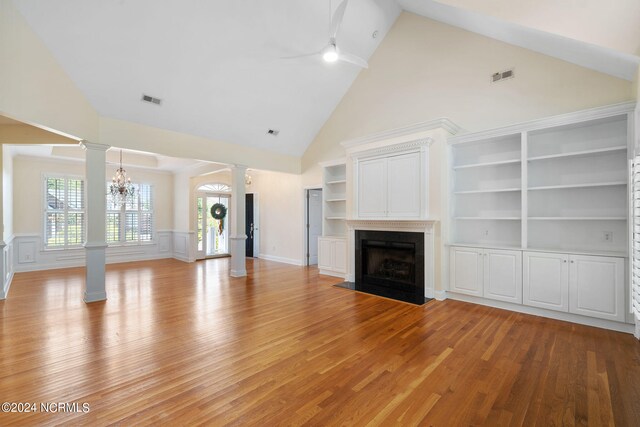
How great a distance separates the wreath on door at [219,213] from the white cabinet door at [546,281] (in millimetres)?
8449

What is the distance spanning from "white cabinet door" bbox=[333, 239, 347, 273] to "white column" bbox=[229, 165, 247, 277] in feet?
6.75

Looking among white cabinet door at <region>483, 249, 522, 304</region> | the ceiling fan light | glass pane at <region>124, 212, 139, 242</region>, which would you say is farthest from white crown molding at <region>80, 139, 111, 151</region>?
white cabinet door at <region>483, 249, 522, 304</region>

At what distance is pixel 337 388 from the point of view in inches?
88.6

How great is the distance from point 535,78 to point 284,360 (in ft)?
16.9

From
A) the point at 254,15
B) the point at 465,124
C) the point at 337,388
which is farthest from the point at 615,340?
the point at 254,15

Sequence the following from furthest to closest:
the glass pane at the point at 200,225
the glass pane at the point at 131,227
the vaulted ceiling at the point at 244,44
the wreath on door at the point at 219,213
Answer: the wreath on door at the point at 219,213, the glass pane at the point at 200,225, the glass pane at the point at 131,227, the vaulted ceiling at the point at 244,44

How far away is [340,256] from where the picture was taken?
6320 mm

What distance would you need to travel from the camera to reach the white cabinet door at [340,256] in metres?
6.23

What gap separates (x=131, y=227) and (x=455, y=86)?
9.31m

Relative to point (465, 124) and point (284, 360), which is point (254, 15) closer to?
point (465, 124)

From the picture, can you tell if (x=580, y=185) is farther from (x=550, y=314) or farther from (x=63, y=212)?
(x=63, y=212)

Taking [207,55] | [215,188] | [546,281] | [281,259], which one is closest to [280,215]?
[281,259]

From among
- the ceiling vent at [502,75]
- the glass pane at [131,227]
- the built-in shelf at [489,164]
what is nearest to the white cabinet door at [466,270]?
the built-in shelf at [489,164]

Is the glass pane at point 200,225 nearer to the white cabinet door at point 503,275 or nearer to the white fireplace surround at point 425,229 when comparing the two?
the white fireplace surround at point 425,229
